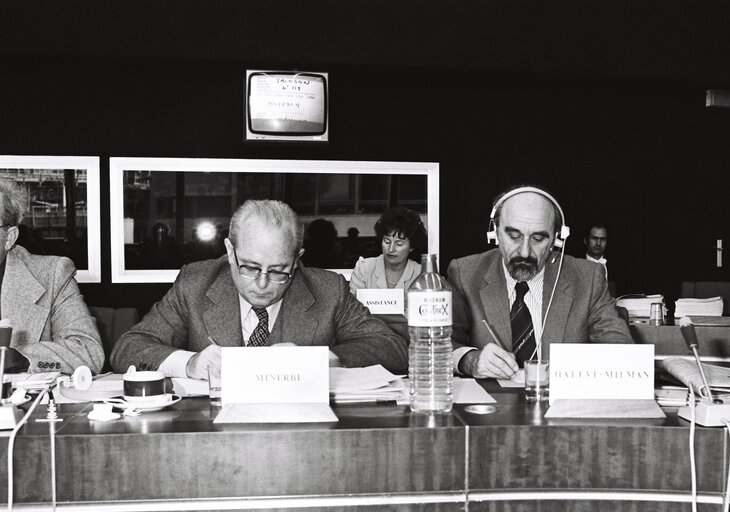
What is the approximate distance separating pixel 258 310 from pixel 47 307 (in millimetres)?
757

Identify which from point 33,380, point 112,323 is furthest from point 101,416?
point 112,323

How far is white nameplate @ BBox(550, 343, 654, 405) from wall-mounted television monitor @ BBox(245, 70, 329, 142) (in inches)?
159

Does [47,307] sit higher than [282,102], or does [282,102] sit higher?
[282,102]

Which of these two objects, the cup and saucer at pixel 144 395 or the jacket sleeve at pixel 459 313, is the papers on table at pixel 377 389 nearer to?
the cup and saucer at pixel 144 395

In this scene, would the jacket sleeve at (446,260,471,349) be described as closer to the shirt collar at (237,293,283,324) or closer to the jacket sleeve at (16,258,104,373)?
the shirt collar at (237,293,283,324)

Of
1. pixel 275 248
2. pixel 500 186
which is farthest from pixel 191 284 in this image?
pixel 500 186

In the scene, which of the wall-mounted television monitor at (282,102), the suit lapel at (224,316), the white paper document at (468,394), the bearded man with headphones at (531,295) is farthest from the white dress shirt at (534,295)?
the wall-mounted television monitor at (282,102)

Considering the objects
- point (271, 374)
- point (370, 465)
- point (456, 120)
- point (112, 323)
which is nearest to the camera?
point (370, 465)

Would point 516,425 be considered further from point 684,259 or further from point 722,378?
point 684,259

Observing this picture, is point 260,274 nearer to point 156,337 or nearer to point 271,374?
point 156,337

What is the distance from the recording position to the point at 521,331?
7.77ft

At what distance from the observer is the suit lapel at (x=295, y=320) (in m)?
2.20

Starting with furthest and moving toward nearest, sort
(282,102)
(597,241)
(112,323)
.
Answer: (597,241), (282,102), (112,323)

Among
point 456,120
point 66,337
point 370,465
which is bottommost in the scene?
point 370,465
